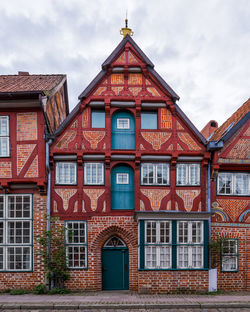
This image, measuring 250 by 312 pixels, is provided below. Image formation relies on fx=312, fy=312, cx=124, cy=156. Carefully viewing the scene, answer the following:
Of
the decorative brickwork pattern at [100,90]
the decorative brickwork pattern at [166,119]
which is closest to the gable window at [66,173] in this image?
the decorative brickwork pattern at [100,90]

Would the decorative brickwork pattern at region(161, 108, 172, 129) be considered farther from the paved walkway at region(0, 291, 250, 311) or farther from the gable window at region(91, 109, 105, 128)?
the paved walkway at region(0, 291, 250, 311)

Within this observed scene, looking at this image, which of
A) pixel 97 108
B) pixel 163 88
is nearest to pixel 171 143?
pixel 163 88

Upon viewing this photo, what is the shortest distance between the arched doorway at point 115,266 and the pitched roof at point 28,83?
7.28 meters

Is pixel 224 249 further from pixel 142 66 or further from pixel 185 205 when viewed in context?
pixel 142 66

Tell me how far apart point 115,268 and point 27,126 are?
7080 mm

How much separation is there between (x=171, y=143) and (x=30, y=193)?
6.35 meters

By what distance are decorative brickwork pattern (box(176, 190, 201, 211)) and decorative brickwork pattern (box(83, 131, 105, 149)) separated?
403cm

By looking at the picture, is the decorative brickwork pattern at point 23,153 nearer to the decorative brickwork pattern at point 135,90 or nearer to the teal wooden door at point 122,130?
the teal wooden door at point 122,130

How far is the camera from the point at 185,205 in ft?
43.7

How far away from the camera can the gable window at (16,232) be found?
12.9m

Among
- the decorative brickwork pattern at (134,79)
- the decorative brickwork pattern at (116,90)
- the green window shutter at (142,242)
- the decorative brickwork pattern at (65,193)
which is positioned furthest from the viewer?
the decorative brickwork pattern at (134,79)

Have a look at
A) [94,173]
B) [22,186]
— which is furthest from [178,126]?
[22,186]

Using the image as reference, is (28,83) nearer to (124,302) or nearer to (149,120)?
(149,120)

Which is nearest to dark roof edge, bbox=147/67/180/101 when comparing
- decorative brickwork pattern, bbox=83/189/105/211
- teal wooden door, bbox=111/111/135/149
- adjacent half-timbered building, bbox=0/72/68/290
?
teal wooden door, bbox=111/111/135/149
